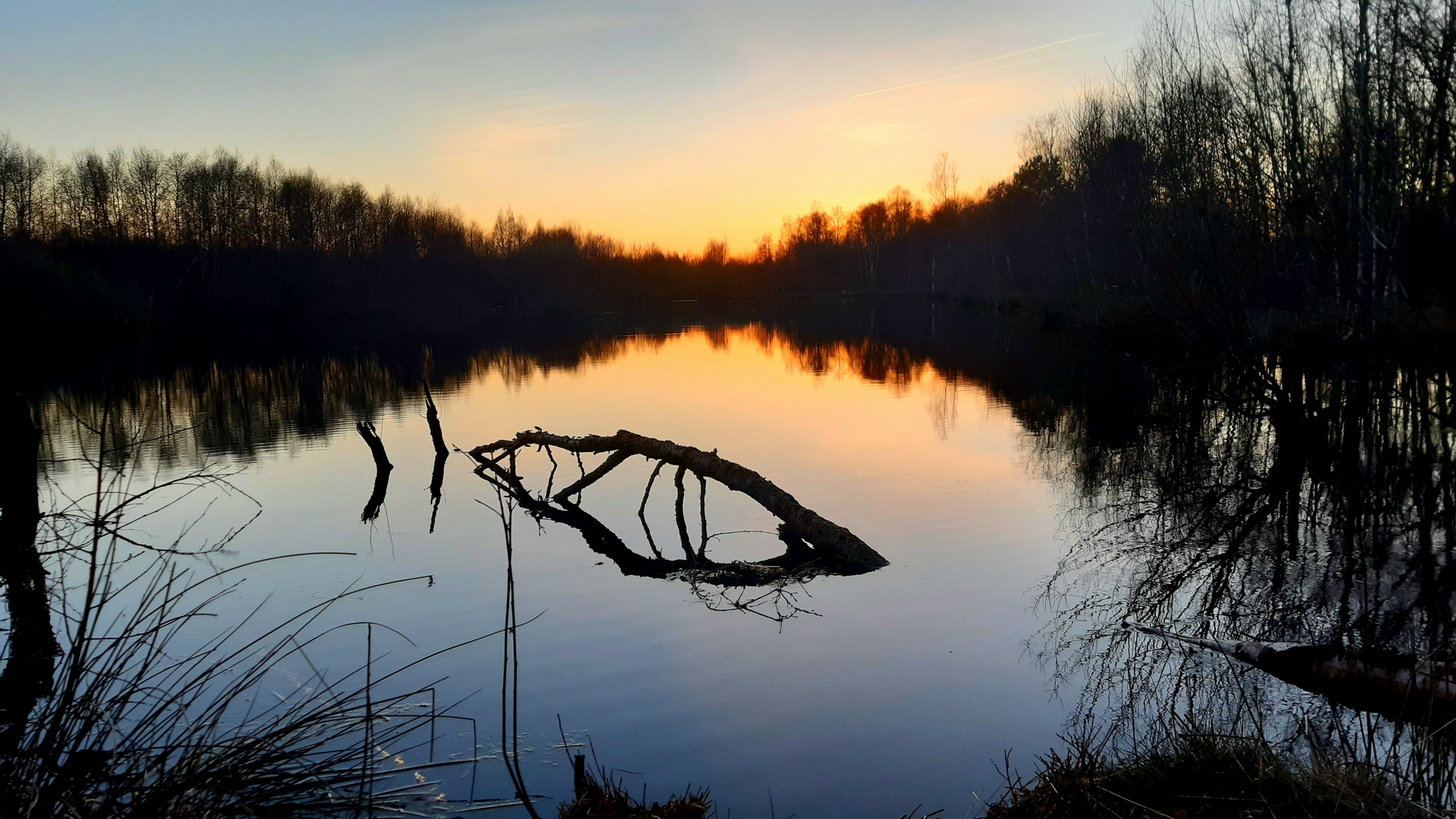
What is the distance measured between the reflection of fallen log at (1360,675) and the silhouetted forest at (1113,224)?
5.99m

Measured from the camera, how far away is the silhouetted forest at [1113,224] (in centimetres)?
1434

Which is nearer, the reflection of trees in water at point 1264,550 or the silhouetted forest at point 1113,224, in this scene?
the reflection of trees in water at point 1264,550

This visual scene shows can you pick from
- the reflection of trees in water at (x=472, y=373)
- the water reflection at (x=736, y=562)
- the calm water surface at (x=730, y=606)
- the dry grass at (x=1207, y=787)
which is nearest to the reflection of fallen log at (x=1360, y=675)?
the dry grass at (x=1207, y=787)

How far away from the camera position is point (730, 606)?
29.3 ft

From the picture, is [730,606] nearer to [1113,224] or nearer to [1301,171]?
[1301,171]

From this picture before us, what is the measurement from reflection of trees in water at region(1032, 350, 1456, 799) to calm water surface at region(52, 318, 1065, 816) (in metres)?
0.58

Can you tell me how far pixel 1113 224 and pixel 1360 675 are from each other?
98.5ft

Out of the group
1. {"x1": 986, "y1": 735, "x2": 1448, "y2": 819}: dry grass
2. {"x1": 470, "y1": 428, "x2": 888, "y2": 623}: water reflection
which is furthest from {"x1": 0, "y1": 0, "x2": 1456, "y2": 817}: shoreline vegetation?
{"x1": 470, "y1": 428, "x2": 888, "y2": 623}: water reflection

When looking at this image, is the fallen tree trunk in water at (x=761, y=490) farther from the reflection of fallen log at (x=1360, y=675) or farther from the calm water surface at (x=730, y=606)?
the reflection of fallen log at (x=1360, y=675)

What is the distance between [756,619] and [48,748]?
583 centimetres

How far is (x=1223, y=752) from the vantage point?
4.72 meters

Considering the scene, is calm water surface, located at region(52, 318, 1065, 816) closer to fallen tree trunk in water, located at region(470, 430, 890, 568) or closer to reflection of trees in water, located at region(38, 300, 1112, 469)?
fallen tree trunk in water, located at region(470, 430, 890, 568)

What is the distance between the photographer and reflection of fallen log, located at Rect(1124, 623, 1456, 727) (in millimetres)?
5234

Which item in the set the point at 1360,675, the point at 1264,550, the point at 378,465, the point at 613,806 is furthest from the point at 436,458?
the point at 1360,675
